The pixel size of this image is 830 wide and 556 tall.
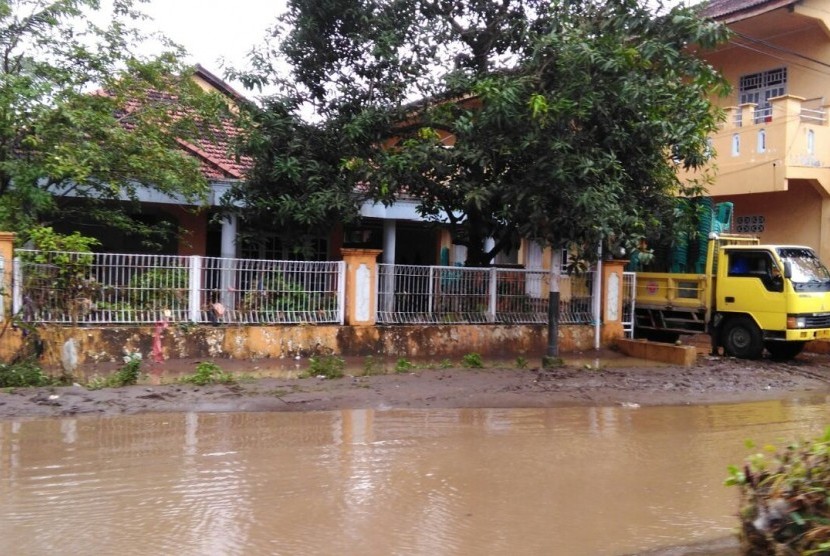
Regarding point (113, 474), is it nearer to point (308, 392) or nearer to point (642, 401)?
point (308, 392)

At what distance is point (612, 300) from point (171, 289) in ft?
27.7

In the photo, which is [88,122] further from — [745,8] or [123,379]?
[745,8]

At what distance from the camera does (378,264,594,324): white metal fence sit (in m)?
12.0

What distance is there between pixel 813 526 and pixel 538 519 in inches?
74.6

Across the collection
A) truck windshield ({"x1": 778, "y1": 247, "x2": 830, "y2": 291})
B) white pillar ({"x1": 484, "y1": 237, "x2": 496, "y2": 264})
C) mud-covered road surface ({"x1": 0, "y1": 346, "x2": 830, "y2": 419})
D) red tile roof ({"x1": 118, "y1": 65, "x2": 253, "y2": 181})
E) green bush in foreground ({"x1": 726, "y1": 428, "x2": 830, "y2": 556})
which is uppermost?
red tile roof ({"x1": 118, "y1": 65, "x2": 253, "y2": 181})

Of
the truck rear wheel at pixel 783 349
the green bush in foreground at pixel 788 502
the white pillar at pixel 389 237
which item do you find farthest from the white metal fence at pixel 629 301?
the green bush in foreground at pixel 788 502

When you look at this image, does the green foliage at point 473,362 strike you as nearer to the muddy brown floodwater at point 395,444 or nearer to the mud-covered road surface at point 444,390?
the mud-covered road surface at point 444,390

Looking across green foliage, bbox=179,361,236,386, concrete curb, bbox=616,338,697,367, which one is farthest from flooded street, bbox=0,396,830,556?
concrete curb, bbox=616,338,697,367

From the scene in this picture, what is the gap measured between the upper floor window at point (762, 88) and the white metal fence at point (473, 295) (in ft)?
22.2

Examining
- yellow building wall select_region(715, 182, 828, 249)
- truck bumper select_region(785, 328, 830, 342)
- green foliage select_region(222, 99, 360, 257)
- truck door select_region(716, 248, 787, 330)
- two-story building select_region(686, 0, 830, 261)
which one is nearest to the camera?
green foliage select_region(222, 99, 360, 257)

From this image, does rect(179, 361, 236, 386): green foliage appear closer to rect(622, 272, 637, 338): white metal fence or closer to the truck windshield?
rect(622, 272, 637, 338): white metal fence

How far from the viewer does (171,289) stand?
1041 cm

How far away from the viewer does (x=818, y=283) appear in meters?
12.5

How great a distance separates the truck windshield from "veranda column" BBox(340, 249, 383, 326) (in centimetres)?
738
